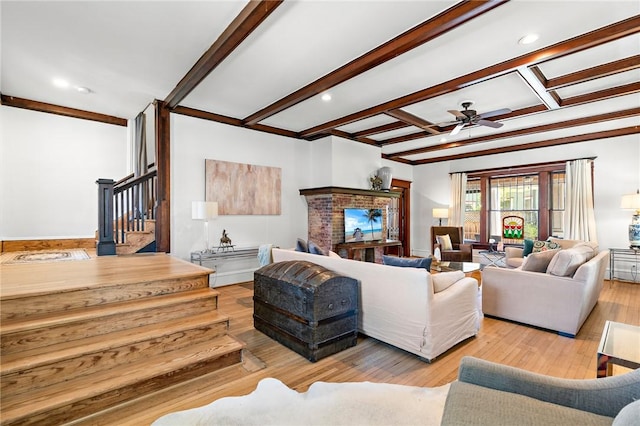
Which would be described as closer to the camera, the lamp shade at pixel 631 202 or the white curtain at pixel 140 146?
the lamp shade at pixel 631 202

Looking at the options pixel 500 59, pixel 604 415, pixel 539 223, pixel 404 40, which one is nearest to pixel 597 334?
pixel 604 415

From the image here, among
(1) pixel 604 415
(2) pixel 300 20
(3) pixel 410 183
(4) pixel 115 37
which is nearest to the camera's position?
(1) pixel 604 415

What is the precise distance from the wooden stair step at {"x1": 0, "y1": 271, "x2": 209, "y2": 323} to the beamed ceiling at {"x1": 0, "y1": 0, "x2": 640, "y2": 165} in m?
2.36

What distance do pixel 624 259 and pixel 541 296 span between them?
422cm

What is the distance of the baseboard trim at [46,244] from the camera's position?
4.86m

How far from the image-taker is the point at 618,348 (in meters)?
1.90

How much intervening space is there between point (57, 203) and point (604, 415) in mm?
7170

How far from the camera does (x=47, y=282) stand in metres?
2.65

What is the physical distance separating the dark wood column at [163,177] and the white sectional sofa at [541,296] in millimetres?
4748

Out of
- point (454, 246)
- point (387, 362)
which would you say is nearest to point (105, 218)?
point (387, 362)

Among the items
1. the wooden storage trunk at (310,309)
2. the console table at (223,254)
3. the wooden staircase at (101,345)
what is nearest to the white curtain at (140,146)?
the console table at (223,254)

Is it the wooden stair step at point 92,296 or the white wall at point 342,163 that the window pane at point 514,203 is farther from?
the wooden stair step at point 92,296

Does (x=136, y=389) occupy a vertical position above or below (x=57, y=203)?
below

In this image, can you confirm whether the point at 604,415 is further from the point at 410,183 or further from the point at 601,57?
the point at 410,183
